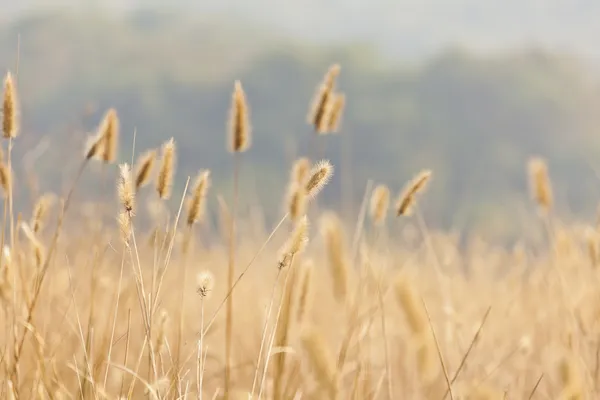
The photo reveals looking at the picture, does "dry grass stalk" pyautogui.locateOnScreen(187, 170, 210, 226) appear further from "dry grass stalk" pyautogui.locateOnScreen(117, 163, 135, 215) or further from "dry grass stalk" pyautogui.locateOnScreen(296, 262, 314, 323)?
"dry grass stalk" pyautogui.locateOnScreen(296, 262, 314, 323)

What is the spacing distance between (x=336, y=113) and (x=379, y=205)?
0.57ft

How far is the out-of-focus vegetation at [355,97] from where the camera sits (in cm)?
5181

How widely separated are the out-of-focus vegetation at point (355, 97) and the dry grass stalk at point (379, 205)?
4495 cm

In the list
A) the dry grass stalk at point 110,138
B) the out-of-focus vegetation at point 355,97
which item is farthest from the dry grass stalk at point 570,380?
the out-of-focus vegetation at point 355,97

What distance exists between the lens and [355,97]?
207ft

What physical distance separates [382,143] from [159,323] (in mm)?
56950

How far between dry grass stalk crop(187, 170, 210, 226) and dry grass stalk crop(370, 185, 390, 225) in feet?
1.14

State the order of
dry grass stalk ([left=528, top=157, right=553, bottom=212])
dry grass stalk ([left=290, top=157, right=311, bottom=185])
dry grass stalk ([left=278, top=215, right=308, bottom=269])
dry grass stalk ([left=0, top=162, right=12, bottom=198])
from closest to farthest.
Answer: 1. dry grass stalk ([left=278, top=215, right=308, bottom=269])
2. dry grass stalk ([left=0, top=162, right=12, bottom=198])
3. dry grass stalk ([left=290, top=157, right=311, bottom=185])
4. dry grass stalk ([left=528, top=157, right=553, bottom=212])

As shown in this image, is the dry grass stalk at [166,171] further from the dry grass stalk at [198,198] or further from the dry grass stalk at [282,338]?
the dry grass stalk at [282,338]

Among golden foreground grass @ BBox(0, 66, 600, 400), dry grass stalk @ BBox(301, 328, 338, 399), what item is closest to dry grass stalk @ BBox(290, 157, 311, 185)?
golden foreground grass @ BBox(0, 66, 600, 400)

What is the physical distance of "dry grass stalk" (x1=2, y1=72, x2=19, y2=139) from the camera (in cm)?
111

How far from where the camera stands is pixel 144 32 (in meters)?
63.4

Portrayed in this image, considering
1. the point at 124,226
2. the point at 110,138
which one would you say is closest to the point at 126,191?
the point at 124,226

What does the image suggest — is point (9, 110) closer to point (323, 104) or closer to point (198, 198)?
point (198, 198)
